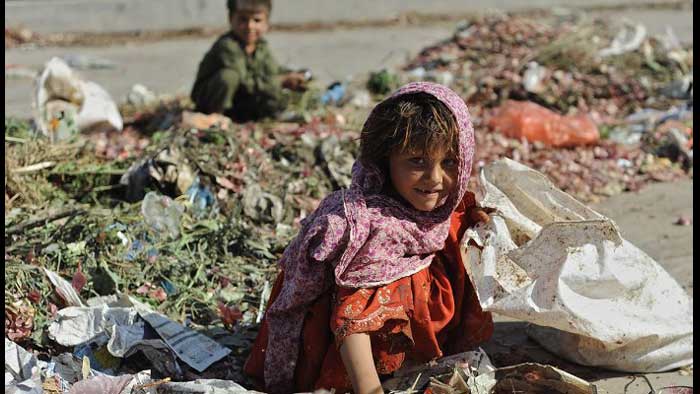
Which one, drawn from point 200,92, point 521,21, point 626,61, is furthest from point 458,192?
point 521,21

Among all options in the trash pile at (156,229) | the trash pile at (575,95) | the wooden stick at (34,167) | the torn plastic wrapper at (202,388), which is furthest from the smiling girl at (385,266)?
the trash pile at (575,95)

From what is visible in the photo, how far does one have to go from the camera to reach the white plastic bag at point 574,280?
3.11 m

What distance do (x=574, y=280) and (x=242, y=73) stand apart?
335 centimetres

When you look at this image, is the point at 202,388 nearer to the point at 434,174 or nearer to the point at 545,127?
the point at 434,174

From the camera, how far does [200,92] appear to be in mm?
6000

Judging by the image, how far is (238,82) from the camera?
5984 mm

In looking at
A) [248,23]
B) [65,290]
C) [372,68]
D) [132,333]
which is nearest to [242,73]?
[248,23]

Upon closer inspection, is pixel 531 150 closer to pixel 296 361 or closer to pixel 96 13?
pixel 296 361

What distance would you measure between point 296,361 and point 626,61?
4.94m

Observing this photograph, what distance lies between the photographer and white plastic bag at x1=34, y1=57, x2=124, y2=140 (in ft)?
18.3

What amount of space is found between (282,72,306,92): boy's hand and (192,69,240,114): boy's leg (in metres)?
0.33

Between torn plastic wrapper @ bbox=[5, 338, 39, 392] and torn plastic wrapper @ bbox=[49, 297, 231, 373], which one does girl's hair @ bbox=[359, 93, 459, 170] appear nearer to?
torn plastic wrapper @ bbox=[49, 297, 231, 373]

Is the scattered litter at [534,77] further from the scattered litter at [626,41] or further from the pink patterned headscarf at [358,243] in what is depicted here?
the pink patterned headscarf at [358,243]

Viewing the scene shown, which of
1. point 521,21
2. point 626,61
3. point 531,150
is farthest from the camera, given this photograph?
point 521,21
